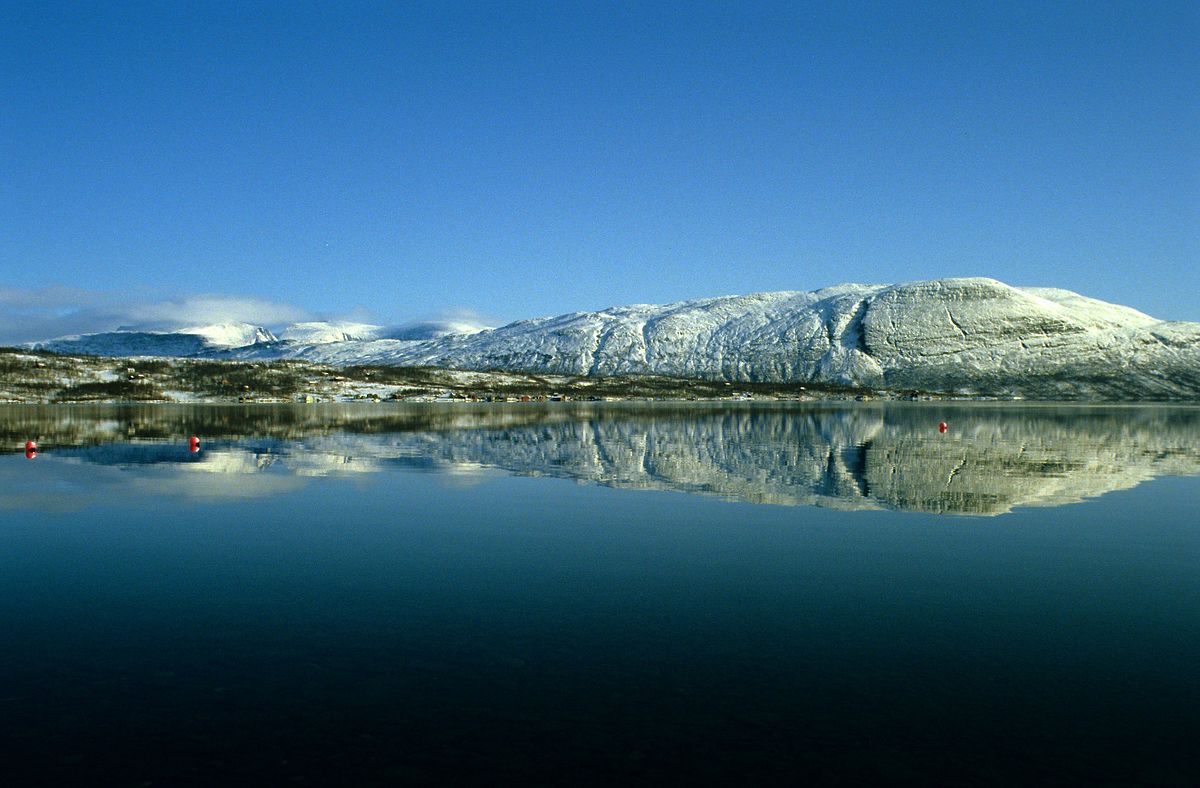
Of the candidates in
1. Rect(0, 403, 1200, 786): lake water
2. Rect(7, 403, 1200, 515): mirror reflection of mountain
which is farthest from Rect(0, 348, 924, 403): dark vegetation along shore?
Rect(0, 403, 1200, 786): lake water

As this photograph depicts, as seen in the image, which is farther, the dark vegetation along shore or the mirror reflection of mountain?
the dark vegetation along shore

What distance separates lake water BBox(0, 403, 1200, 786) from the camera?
30.6 ft

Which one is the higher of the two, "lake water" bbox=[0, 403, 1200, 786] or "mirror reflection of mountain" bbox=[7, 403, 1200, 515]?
"lake water" bbox=[0, 403, 1200, 786]

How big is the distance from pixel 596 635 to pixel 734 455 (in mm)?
32075

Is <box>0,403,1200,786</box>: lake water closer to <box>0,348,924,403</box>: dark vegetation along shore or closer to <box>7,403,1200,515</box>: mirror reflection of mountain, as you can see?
<box>7,403,1200,515</box>: mirror reflection of mountain

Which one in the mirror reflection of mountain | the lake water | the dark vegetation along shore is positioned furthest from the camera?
the dark vegetation along shore

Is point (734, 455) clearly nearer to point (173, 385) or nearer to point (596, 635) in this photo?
point (596, 635)

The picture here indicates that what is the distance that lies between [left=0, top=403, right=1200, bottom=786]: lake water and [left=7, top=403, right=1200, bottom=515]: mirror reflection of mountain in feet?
3.44

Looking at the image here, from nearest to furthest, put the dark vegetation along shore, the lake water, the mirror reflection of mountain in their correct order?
1. the lake water
2. the mirror reflection of mountain
3. the dark vegetation along shore

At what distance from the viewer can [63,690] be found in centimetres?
1095

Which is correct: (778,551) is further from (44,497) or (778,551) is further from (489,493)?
(44,497)

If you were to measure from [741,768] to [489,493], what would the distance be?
2151cm

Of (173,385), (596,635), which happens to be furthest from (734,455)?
(173,385)

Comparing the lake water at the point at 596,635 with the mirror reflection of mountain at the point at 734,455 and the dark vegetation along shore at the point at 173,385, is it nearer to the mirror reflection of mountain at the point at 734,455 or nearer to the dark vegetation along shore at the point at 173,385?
the mirror reflection of mountain at the point at 734,455
